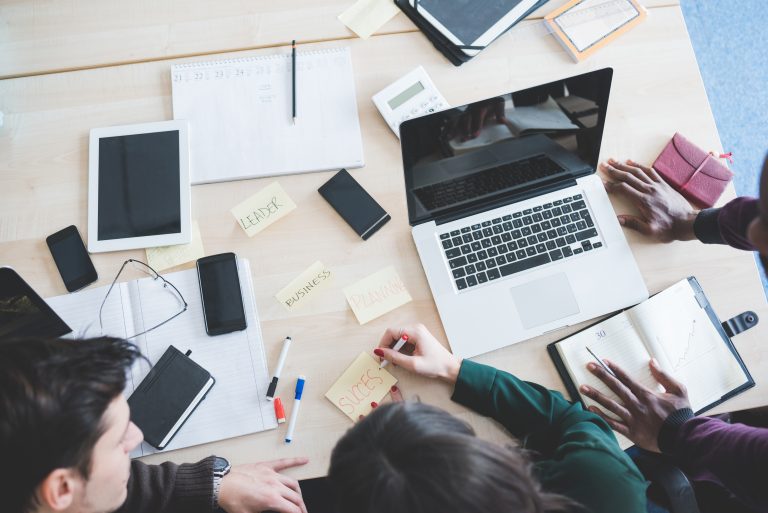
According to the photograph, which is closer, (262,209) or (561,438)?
(561,438)

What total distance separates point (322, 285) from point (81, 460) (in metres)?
0.44

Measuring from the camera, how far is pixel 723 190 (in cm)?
103

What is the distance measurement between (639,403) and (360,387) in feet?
1.46

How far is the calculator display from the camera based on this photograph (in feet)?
3.53

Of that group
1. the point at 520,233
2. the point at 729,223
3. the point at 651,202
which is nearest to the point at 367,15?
the point at 520,233

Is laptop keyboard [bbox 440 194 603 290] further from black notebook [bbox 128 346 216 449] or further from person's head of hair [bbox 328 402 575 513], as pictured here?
black notebook [bbox 128 346 216 449]

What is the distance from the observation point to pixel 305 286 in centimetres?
101

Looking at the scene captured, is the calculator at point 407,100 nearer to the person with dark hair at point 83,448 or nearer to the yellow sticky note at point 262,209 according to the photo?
the yellow sticky note at point 262,209

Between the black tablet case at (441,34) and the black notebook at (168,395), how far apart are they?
0.72 metres

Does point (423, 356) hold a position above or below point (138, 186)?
below

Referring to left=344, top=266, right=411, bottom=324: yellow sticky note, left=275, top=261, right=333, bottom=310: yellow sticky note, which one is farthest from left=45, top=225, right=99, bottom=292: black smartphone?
left=344, top=266, right=411, bottom=324: yellow sticky note

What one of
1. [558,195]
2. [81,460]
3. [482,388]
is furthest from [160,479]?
[558,195]

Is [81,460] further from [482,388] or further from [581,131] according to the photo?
[581,131]

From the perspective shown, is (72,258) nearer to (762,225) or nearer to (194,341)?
(194,341)
